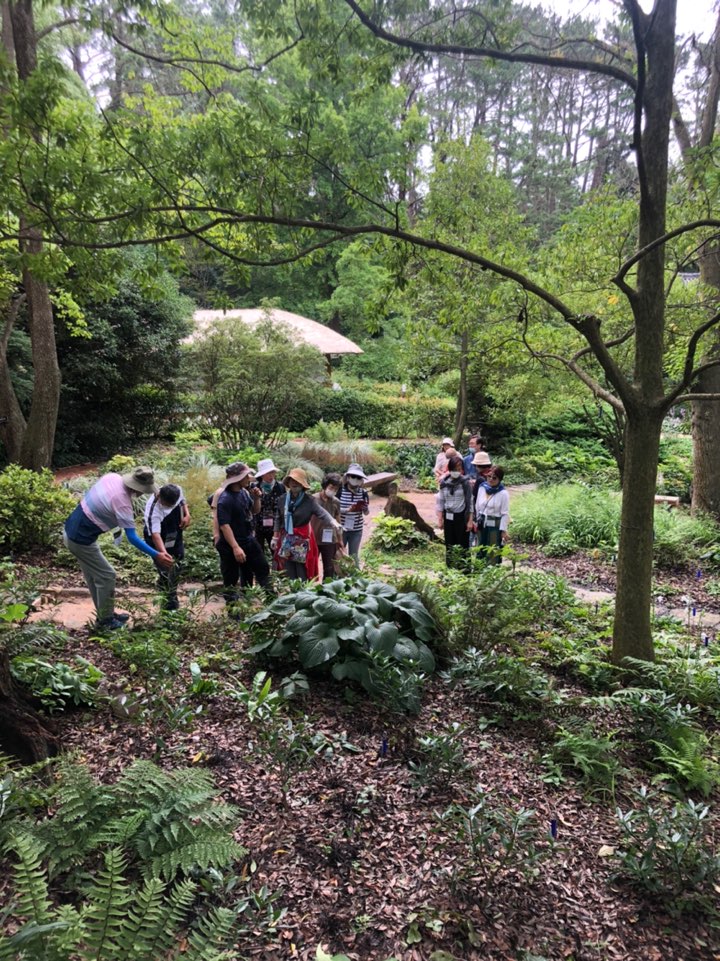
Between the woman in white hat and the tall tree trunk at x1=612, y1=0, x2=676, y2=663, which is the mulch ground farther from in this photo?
the woman in white hat

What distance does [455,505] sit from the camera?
7160 mm

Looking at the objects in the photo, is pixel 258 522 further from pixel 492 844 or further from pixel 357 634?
pixel 492 844

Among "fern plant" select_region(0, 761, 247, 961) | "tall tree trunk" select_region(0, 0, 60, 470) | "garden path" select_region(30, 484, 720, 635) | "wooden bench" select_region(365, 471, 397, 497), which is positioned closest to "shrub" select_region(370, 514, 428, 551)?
"garden path" select_region(30, 484, 720, 635)

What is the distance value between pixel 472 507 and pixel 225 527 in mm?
3259

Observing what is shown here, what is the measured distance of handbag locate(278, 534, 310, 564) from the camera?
5520 millimetres

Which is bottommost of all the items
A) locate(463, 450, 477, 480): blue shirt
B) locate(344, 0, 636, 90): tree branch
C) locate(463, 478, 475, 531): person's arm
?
locate(463, 478, 475, 531): person's arm

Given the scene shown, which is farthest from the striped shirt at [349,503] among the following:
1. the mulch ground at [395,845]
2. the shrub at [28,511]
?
the shrub at [28,511]

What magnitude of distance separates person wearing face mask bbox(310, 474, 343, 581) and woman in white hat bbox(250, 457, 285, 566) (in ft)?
1.66

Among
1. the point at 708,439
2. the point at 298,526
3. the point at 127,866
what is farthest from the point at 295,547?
the point at 708,439

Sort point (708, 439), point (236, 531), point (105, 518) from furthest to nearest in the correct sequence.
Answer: point (708, 439)
point (236, 531)
point (105, 518)

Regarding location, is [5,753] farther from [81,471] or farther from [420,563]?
[81,471]

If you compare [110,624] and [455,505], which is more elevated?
[455,505]

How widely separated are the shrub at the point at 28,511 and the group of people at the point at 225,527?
2.21 meters

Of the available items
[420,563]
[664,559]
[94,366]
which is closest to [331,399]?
[94,366]
